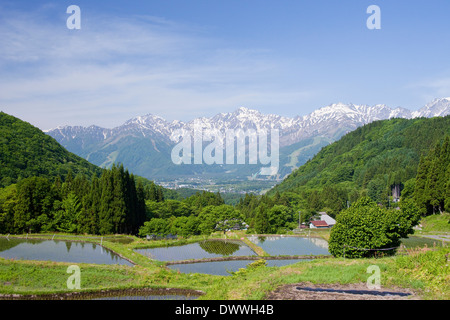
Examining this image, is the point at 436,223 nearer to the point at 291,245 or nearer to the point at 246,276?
the point at 291,245

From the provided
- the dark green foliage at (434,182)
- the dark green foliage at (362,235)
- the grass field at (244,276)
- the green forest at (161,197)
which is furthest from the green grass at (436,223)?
the grass field at (244,276)

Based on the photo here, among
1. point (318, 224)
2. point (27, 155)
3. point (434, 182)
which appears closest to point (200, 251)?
point (434, 182)

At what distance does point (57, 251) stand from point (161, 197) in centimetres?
4403

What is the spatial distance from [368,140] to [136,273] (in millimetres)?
148014

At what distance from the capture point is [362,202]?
38.7 meters

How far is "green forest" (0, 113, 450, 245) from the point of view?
156ft

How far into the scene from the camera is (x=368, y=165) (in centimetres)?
12550

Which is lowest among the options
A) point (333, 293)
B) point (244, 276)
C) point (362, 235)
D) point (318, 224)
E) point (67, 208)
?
point (318, 224)

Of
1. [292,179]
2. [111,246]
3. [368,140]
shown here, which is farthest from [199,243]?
[368,140]

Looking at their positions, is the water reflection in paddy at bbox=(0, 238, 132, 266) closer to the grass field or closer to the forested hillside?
the grass field

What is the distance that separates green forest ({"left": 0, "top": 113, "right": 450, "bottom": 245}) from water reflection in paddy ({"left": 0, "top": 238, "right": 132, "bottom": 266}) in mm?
7650

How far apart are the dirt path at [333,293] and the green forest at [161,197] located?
14.5 meters

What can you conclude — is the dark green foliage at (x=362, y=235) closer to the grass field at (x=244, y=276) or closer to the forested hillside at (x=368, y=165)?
the grass field at (x=244, y=276)

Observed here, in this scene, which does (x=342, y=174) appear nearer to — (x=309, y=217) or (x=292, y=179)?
(x=292, y=179)
